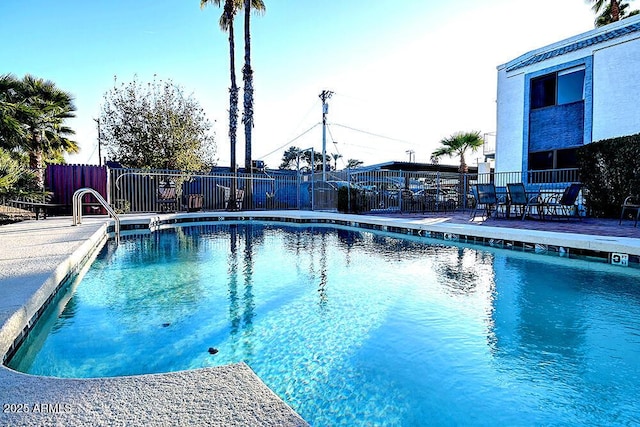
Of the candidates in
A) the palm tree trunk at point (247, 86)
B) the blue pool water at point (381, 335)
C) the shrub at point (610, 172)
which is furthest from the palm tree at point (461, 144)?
the blue pool water at point (381, 335)

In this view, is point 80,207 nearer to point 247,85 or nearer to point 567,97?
point 247,85

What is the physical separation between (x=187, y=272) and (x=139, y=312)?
5.17 ft

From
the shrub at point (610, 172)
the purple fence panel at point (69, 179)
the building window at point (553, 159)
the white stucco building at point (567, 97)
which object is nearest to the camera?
the shrub at point (610, 172)

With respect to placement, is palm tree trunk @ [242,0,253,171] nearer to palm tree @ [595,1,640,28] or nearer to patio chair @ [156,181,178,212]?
patio chair @ [156,181,178,212]

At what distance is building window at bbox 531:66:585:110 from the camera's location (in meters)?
12.1

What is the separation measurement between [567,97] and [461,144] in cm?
630

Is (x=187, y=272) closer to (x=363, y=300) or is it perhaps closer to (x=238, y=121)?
(x=363, y=300)

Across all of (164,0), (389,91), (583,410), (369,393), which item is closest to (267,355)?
(369,393)

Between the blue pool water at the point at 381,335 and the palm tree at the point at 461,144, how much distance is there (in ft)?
46.4

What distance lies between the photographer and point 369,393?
2.04 meters

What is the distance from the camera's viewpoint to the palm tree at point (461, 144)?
723 inches

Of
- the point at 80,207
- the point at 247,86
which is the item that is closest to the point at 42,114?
the point at 80,207

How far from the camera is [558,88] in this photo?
41.4 feet

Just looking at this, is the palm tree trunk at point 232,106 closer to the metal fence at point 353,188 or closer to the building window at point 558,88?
the metal fence at point 353,188
